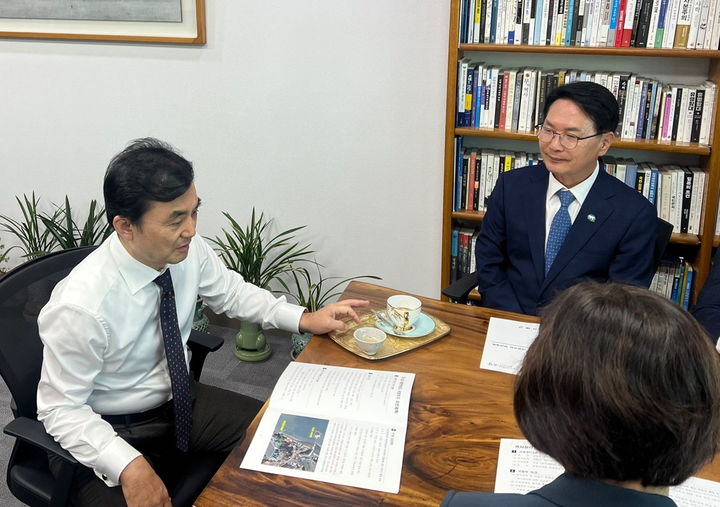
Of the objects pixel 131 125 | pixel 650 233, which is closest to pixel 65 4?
pixel 131 125

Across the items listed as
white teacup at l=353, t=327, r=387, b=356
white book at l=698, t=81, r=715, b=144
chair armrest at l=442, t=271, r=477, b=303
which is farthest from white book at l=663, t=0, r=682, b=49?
white teacup at l=353, t=327, r=387, b=356

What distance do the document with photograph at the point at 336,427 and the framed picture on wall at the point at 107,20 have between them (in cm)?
197

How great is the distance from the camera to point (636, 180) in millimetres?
2721

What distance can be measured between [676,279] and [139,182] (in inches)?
83.2

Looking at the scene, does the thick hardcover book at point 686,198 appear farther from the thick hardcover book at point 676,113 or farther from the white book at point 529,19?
the white book at point 529,19

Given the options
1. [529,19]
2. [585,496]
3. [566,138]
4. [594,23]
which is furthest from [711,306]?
[585,496]

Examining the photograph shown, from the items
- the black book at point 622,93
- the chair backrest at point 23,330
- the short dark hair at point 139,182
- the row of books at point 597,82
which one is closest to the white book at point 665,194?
the row of books at point 597,82

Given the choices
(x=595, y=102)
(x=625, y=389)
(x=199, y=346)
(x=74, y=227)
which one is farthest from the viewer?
(x=74, y=227)

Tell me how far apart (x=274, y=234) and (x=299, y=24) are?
3.12 ft

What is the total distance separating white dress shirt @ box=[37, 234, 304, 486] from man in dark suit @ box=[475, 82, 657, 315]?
865 mm

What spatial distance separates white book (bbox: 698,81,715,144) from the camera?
2.55m

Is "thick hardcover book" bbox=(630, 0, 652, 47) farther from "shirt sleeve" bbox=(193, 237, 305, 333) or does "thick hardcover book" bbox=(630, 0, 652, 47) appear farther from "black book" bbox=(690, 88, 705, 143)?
"shirt sleeve" bbox=(193, 237, 305, 333)

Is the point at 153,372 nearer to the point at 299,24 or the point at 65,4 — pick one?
the point at 299,24

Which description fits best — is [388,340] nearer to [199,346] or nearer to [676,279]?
[199,346]
